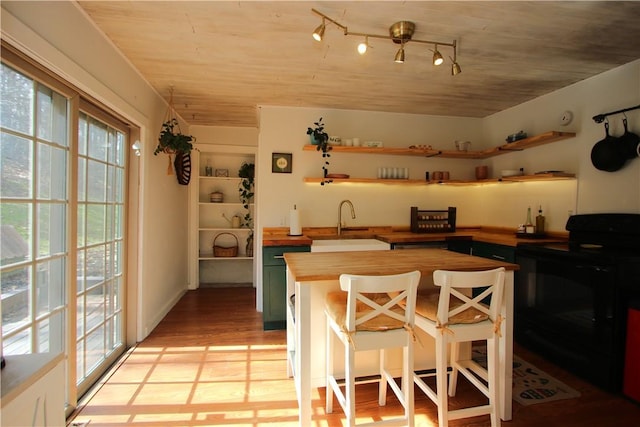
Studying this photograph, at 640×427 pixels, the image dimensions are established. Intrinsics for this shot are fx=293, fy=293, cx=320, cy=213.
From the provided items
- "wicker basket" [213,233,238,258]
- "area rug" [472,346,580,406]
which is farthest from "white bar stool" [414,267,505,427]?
"wicker basket" [213,233,238,258]

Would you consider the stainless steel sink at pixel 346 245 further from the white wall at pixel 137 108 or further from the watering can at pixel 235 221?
the watering can at pixel 235 221

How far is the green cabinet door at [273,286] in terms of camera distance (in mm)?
3068

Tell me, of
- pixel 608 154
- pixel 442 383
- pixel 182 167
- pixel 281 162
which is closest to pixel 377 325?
pixel 442 383

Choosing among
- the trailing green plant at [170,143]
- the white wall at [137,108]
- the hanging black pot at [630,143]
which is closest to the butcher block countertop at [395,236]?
the hanging black pot at [630,143]

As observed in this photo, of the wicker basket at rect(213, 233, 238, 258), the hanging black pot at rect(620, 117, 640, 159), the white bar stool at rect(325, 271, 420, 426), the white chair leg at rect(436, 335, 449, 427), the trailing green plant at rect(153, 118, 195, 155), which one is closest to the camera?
the white bar stool at rect(325, 271, 420, 426)

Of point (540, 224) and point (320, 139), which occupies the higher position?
point (320, 139)

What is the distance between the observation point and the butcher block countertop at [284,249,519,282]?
5.32 feet

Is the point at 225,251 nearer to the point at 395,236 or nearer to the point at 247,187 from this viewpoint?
the point at 247,187

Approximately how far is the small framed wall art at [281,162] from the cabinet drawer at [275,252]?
1035mm

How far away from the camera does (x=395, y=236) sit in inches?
136

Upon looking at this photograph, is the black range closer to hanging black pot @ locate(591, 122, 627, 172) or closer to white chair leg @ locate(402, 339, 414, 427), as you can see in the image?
hanging black pot @ locate(591, 122, 627, 172)

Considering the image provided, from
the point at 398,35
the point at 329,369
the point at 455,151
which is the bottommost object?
the point at 329,369

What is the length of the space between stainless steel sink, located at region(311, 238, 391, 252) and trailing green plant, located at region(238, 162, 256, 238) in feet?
5.97

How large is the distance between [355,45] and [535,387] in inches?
111
